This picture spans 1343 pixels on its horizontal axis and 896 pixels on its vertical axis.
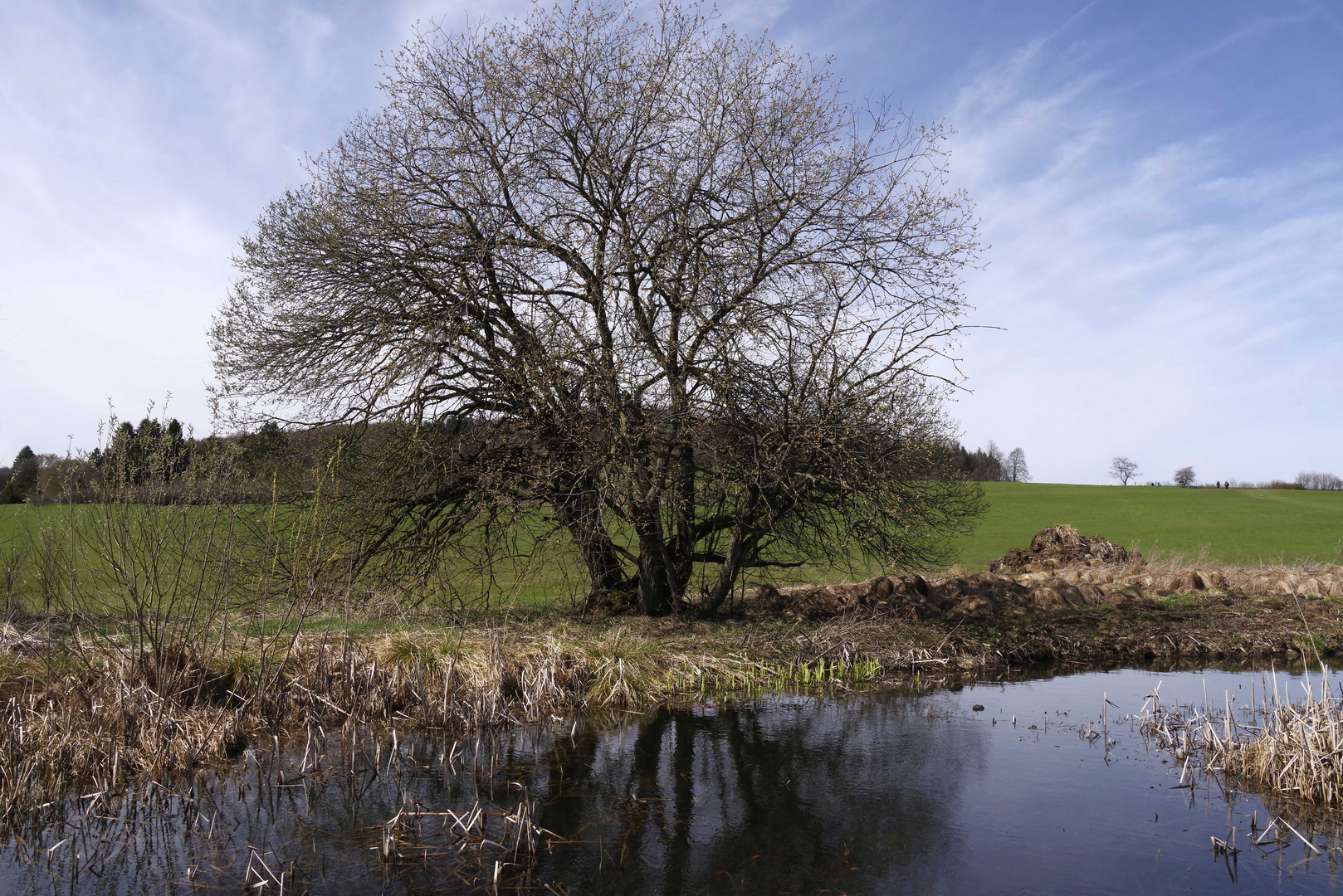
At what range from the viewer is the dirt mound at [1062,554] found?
23.2 meters

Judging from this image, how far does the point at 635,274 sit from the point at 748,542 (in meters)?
4.43

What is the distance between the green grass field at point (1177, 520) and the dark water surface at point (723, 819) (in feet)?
58.5

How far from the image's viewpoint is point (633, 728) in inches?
348

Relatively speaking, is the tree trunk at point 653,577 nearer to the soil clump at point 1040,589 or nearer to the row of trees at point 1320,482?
the soil clump at point 1040,589

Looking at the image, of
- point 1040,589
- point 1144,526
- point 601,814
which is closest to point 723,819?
point 601,814

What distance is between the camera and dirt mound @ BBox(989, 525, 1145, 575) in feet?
76.0

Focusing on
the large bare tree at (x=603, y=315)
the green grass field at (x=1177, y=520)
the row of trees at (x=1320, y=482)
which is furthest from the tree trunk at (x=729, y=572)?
the row of trees at (x=1320, y=482)

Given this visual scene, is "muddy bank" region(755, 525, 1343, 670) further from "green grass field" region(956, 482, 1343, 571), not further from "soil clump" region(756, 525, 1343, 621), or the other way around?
"green grass field" region(956, 482, 1343, 571)

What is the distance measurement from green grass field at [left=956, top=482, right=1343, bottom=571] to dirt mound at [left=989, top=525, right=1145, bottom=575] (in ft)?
4.32

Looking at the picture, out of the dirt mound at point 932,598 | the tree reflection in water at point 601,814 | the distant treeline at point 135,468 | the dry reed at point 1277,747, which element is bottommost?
the tree reflection in water at point 601,814

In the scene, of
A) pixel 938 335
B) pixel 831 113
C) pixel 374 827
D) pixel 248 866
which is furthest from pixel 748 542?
pixel 248 866

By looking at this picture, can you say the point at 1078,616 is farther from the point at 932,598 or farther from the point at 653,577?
the point at 653,577

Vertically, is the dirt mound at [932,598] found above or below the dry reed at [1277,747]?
above

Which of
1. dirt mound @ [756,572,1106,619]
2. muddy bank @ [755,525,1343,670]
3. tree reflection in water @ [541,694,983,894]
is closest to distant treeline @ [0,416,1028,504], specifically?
muddy bank @ [755,525,1343,670]
